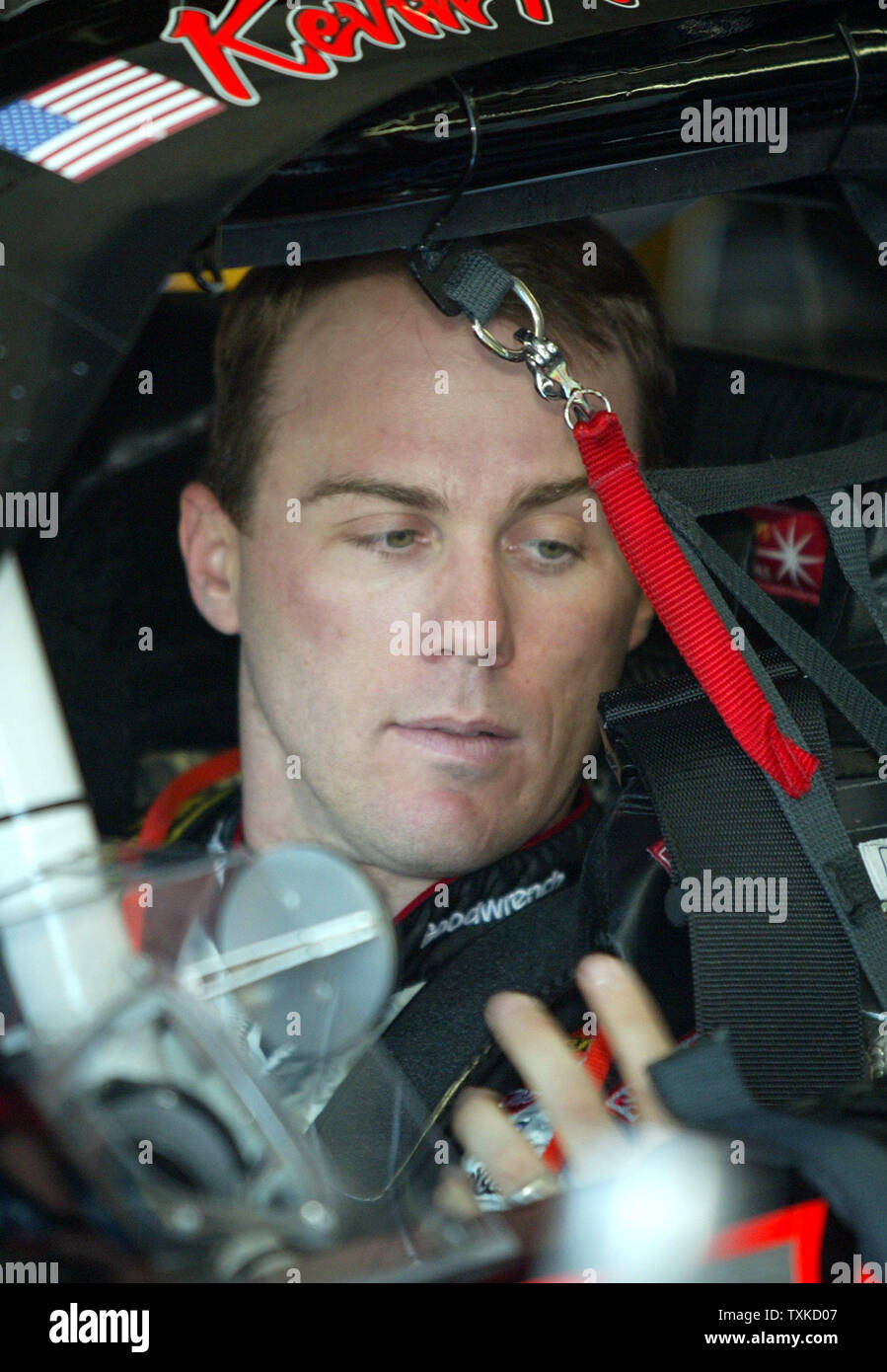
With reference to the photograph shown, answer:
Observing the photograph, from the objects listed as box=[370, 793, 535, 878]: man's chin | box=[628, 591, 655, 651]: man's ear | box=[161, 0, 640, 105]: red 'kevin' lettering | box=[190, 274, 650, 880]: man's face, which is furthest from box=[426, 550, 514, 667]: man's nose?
box=[161, 0, 640, 105]: red 'kevin' lettering

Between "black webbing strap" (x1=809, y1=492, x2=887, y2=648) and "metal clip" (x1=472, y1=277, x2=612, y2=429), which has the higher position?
"metal clip" (x1=472, y1=277, x2=612, y2=429)

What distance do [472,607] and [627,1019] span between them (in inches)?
16.1

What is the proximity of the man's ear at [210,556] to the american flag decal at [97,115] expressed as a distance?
61 cm

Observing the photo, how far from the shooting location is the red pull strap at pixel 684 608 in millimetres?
992

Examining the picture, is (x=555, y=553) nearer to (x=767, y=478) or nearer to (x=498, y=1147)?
(x=767, y=478)

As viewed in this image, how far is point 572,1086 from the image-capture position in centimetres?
84

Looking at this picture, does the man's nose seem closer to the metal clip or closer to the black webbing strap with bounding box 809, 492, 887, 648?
the metal clip

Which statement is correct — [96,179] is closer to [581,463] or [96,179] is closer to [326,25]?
[326,25]

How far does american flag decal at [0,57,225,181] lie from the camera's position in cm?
80

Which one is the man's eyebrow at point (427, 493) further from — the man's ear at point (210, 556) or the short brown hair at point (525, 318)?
the man's ear at point (210, 556)

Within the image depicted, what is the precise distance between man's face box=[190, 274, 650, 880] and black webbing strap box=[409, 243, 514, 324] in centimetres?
11

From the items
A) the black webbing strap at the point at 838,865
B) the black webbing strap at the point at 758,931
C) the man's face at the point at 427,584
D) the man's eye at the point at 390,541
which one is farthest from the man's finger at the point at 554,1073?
the man's eye at the point at 390,541

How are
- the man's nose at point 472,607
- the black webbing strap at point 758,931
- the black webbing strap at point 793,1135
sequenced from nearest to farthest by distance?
the black webbing strap at point 793,1135 → the black webbing strap at point 758,931 → the man's nose at point 472,607
